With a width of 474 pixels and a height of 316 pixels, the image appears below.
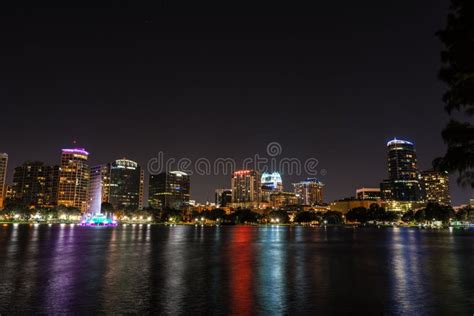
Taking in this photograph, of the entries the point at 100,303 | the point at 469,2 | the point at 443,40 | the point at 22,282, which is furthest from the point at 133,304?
the point at 469,2

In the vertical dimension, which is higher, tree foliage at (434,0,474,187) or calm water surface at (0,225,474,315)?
tree foliage at (434,0,474,187)

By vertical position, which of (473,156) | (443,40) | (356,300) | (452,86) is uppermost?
(443,40)

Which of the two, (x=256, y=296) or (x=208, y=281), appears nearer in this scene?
(x=256, y=296)

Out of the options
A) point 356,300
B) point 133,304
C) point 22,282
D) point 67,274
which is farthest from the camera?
point 67,274

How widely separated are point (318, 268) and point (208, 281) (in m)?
13.1

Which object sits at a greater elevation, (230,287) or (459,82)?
(459,82)

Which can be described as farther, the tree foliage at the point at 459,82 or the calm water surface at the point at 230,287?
the calm water surface at the point at 230,287

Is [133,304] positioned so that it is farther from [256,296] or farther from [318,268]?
[318,268]

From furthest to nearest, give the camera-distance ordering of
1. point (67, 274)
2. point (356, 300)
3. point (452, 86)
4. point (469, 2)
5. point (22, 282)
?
1. point (67, 274)
2. point (22, 282)
3. point (356, 300)
4. point (452, 86)
5. point (469, 2)

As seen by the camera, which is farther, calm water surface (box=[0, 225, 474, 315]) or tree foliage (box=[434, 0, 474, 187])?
calm water surface (box=[0, 225, 474, 315])

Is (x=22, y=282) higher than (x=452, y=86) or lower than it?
lower

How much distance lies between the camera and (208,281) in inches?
1172

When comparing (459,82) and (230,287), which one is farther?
(230,287)

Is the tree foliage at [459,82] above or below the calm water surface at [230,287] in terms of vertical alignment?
above
